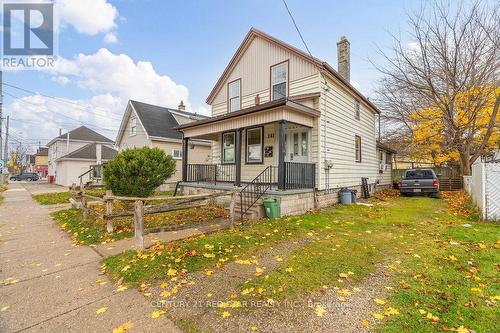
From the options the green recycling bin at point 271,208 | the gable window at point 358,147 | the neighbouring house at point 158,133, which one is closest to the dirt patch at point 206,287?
the green recycling bin at point 271,208

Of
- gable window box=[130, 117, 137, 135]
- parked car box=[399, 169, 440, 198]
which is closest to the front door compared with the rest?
parked car box=[399, 169, 440, 198]

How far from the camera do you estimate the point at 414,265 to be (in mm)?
4180

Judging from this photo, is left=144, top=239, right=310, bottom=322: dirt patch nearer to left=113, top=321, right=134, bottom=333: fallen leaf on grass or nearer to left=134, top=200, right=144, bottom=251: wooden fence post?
left=113, top=321, right=134, bottom=333: fallen leaf on grass

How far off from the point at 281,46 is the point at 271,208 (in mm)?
7978

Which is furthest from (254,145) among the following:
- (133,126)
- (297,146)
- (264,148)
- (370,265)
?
(133,126)

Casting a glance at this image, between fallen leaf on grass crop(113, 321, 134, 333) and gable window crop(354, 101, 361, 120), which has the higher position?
gable window crop(354, 101, 361, 120)

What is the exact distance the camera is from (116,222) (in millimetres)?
7609

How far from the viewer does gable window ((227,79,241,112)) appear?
44.1 ft

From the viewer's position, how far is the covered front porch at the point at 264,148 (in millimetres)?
8617

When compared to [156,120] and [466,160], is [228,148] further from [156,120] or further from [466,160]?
[466,160]

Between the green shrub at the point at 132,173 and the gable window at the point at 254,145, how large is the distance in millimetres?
4737

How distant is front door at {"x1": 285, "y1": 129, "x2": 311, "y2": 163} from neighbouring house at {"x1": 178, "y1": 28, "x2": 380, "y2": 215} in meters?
0.04

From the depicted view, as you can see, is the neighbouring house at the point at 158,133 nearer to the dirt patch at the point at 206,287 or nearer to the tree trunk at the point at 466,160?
the dirt patch at the point at 206,287

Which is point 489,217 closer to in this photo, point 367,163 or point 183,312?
point 367,163
